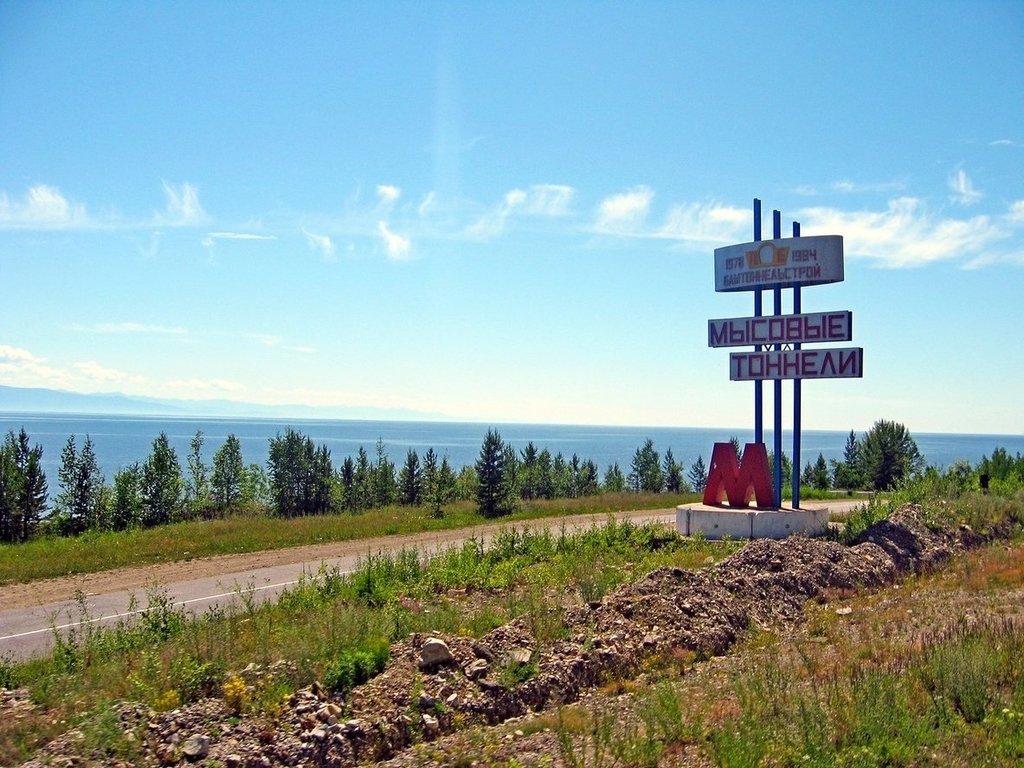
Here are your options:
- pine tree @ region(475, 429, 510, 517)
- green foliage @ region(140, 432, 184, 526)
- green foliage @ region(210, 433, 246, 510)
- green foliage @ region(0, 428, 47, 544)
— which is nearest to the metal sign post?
pine tree @ region(475, 429, 510, 517)

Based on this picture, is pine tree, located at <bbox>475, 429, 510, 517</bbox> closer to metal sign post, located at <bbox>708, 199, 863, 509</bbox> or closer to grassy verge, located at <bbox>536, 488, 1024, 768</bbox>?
metal sign post, located at <bbox>708, 199, 863, 509</bbox>

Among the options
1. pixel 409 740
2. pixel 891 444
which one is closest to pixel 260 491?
pixel 891 444

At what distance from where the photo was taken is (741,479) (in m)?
21.9

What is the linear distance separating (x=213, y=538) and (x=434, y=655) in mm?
16531

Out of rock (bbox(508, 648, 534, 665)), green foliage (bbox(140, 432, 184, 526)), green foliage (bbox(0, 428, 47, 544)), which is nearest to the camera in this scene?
rock (bbox(508, 648, 534, 665))

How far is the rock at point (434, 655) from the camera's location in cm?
917

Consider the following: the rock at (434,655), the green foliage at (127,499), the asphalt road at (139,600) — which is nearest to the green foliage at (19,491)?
the green foliage at (127,499)

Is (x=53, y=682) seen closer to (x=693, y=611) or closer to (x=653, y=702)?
(x=653, y=702)

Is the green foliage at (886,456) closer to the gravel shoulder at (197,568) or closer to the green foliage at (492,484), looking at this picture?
the green foliage at (492,484)

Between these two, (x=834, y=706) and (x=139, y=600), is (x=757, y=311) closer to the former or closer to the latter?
(x=834, y=706)

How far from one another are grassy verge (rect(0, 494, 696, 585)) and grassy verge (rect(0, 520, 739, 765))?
641cm

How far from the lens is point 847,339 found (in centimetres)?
2047

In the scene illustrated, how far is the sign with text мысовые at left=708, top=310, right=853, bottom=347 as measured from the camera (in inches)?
810

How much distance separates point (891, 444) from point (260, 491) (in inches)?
2144
